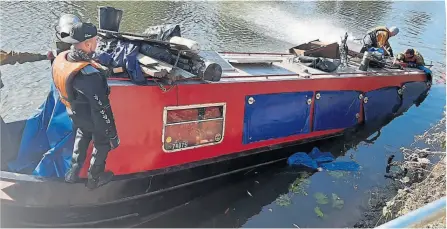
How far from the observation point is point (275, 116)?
6.64 m

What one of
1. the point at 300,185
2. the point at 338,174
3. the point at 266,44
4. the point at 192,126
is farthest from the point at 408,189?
the point at 266,44

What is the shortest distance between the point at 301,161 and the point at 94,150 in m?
3.83

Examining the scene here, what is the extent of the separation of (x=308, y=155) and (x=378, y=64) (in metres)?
2.59

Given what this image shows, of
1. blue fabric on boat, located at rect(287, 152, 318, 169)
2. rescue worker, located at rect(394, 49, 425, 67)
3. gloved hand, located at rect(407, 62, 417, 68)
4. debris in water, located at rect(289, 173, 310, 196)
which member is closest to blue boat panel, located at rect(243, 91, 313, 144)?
blue fabric on boat, located at rect(287, 152, 318, 169)

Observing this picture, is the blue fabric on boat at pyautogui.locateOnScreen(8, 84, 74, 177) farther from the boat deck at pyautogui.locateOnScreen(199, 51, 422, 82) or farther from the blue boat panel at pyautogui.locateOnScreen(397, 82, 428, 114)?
the blue boat panel at pyautogui.locateOnScreen(397, 82, 428, 114)

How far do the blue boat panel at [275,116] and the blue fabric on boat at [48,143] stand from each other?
2.53m

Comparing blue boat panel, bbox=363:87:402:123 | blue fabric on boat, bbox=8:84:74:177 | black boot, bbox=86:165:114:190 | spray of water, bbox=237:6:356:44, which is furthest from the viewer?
spray of water, bbox=237:6:356:44

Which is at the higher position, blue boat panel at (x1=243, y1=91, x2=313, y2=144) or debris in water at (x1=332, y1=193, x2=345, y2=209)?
blue boat panel at (x1=243, y1=91, x2=313, y2=144)

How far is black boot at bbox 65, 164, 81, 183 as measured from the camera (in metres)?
4.75

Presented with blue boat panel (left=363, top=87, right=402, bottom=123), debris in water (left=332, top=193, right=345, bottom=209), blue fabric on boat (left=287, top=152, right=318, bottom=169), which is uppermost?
blue boat panel (left=363, top=87, right=402, bottom=123)

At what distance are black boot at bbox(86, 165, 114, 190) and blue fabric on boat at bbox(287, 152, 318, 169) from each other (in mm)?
3306

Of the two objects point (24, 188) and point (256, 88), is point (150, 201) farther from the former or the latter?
point (256, 88)

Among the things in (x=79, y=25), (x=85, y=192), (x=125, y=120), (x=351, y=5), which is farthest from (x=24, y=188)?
(x=351, y=5)

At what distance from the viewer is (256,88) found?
245 inches
